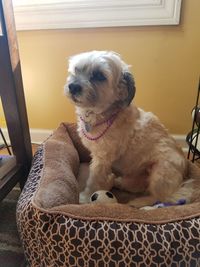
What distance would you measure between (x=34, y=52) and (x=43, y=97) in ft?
1.16

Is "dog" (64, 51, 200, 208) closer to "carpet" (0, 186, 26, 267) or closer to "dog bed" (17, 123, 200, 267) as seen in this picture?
"dog bed" (17, 123, 200, 267)

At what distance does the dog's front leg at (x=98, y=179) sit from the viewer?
144cm

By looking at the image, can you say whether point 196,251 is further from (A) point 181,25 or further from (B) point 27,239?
(A) point 181,25

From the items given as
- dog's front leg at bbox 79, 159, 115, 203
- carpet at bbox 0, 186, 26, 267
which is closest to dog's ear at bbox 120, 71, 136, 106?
dog's front leg at bbox 79, 159, 115, 203

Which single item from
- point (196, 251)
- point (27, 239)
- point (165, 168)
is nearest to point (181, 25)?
point (165, 168)

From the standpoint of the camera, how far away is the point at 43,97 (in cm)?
214

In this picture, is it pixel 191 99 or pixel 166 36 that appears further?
pixel 191 99

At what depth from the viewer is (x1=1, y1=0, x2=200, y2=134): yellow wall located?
178 cm

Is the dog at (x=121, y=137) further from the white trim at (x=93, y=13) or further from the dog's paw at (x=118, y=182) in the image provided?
the white trim at (x=93, y=13)

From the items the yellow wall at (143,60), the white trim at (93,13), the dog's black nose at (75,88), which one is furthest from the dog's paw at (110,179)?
the white trim at (93,13)

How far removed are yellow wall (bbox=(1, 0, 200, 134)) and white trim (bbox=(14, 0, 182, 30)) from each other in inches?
2.1

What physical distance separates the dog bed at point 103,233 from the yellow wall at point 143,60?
3.35 ft

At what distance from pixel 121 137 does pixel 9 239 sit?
0.75 metres

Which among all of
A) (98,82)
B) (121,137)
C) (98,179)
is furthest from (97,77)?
(98,179)
